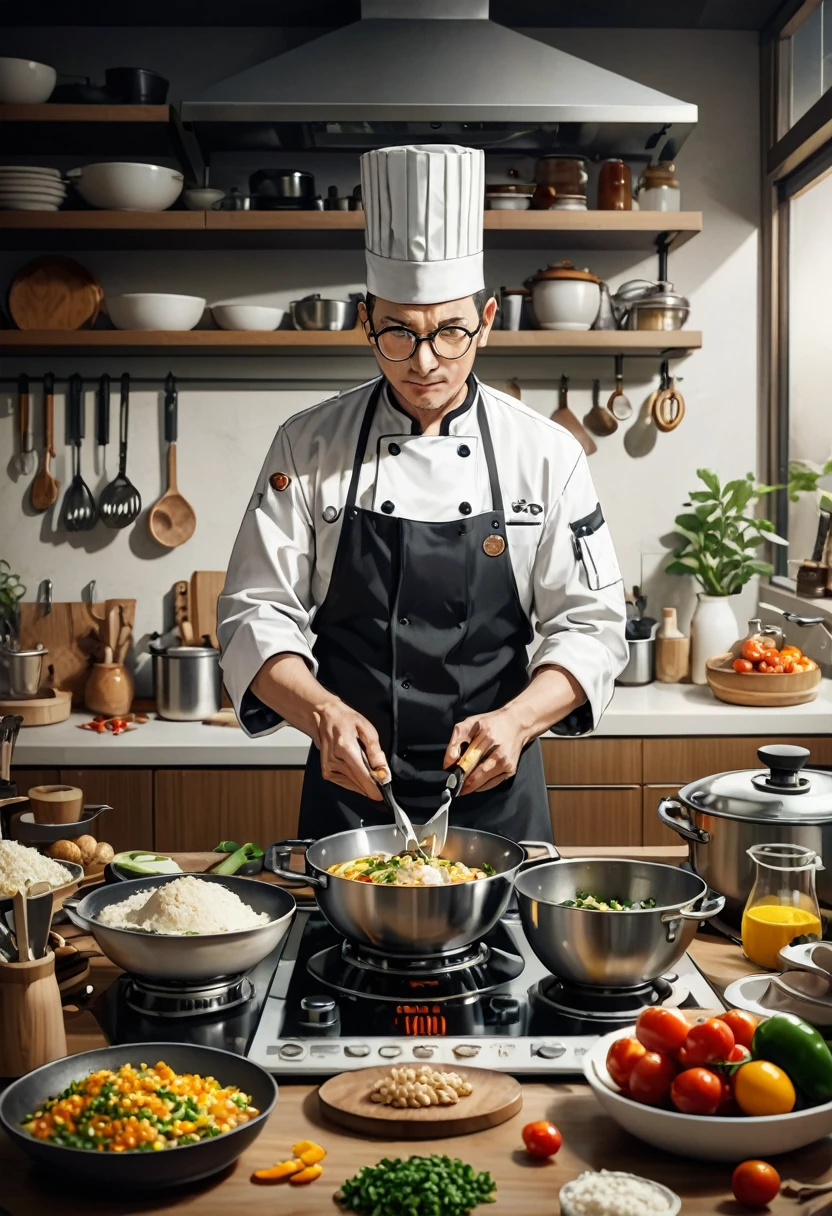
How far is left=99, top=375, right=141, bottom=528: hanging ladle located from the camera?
3688 millimetres

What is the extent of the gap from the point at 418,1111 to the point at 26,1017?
386 millimetres

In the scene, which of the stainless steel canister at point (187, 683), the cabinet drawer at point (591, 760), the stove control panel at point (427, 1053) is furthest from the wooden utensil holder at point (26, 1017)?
the stainless steel canister at point (187, 683)

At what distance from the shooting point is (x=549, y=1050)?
1.21 metres

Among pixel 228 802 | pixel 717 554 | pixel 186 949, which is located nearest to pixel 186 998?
pixel 186 949

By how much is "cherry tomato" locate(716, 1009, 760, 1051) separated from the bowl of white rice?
86cm

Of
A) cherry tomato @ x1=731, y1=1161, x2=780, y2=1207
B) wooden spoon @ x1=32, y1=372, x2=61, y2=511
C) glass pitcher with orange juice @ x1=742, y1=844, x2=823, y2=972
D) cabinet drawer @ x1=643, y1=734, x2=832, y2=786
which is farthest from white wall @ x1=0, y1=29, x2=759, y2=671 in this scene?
cherry tomato @ x1=731, y1=1161, x2=780, y2=1207

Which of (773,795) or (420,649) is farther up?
(420,649)

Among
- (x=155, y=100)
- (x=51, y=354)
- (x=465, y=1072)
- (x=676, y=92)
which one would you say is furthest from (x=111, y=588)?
(x=465, y=1072)

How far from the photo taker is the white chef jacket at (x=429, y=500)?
1.94 meters

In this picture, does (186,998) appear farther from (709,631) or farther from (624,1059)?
(709,631)

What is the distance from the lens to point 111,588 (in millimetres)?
3748

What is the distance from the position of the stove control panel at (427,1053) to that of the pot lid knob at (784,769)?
46cm

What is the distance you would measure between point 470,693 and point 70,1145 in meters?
1.10

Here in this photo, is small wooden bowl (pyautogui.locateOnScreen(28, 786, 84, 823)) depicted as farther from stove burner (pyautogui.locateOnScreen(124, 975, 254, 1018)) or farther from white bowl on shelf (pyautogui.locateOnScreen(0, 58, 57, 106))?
white bowl on shelf (pyautogui.locateOnScreen(0, 58, 57, 106))
